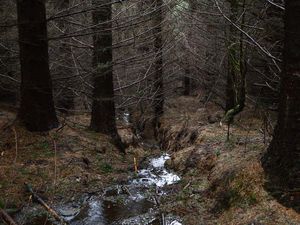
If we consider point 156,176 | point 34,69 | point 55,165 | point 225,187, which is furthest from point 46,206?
point 34,69

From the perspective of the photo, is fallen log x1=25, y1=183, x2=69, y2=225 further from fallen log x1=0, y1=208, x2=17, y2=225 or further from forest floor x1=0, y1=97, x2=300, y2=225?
fallen log x1=0, y1=208, x2=17, y2=225

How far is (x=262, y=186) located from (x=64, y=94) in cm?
989

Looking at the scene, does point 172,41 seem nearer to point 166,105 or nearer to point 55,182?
point 166,105

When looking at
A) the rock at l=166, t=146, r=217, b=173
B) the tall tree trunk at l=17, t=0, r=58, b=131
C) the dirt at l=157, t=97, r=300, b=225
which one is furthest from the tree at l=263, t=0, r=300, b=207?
the tall tree trunk at l=17, t=0, r=58, b=131

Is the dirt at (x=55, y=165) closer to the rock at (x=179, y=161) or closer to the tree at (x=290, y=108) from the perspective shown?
the rock at (x=179, y=161)

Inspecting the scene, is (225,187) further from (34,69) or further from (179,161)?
(34,69)

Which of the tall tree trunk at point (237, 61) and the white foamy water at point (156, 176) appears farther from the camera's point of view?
the tall tree trunk at point (237, 61)

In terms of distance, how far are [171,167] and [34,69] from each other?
4.22 metres

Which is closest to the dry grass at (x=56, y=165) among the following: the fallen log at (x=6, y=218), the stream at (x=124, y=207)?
the stream at (x=124, y=207)

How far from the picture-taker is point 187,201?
22.8ft

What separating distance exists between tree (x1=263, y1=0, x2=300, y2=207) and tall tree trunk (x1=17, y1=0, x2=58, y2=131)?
200 inches

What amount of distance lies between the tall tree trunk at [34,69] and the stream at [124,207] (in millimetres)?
2623

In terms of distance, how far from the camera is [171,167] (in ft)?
33.8

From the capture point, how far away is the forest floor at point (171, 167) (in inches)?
233
